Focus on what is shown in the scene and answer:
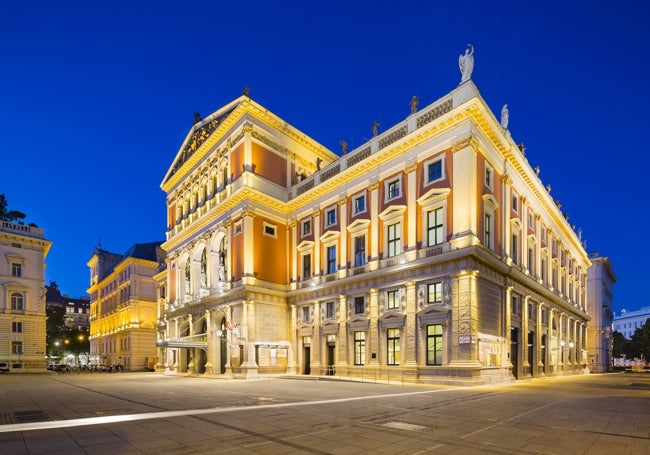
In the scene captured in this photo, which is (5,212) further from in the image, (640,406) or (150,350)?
(640,406)

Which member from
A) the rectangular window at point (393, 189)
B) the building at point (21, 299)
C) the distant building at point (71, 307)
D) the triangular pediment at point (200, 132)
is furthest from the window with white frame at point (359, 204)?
the distant building at point (71, 307)

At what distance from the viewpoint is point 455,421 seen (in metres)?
11.6

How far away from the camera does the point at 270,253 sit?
39406mm

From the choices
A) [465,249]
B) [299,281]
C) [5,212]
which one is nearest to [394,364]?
[465,249]

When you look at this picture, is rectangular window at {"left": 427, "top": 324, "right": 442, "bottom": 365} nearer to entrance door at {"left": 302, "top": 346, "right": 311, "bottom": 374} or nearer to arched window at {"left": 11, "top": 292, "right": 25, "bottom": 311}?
entrance door at {"left": 302, "top": 346, "right": 311, "bottom": 374}

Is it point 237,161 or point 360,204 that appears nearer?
point 360,204

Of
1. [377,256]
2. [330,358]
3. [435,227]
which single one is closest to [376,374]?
[330,358]

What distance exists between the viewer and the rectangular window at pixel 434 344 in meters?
26.1

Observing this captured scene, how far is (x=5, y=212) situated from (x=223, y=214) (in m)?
50.3

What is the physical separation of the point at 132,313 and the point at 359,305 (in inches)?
1946

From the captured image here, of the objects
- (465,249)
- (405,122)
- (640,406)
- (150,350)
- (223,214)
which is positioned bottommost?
(150,350)

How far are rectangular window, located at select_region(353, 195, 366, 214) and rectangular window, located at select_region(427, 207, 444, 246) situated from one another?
21.7ft

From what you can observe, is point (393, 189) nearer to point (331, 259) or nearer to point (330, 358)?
point (331, 259)

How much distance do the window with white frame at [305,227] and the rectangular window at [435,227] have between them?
44.7 ft
